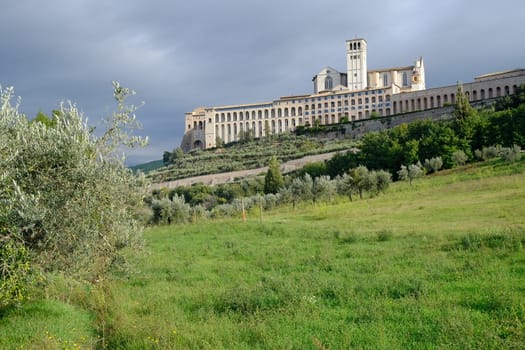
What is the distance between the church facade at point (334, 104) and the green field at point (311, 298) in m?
75.1

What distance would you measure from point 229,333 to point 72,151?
3644 mm

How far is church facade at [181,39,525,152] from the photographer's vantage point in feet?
312

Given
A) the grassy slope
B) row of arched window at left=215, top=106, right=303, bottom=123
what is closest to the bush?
the grassy slope

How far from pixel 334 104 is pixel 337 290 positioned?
312 ft

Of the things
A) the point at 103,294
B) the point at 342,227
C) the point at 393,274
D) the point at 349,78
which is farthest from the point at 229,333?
the point at 349,78

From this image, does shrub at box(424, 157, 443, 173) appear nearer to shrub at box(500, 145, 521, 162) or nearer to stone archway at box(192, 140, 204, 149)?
shrub at box(500, 145, 521, 162)

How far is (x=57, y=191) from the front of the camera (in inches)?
303

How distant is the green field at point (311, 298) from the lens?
23.7 ft

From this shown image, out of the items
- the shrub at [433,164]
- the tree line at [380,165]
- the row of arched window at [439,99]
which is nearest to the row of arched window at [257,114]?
the row of arched window at [439,99]

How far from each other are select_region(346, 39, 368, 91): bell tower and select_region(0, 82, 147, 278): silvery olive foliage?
10480cm

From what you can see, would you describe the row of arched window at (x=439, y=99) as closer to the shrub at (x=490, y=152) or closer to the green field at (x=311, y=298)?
the shrub at (x=490, y=152)

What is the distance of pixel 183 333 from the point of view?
7.83 m

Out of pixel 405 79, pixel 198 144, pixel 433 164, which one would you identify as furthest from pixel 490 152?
pixel 198 144

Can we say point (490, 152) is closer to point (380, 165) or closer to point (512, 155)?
point (512, 155)
